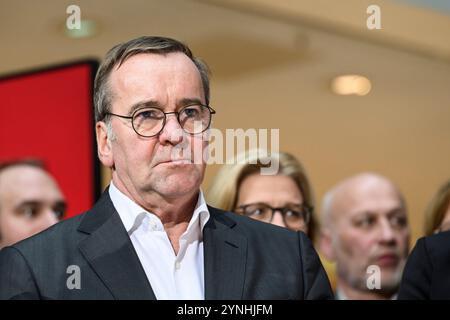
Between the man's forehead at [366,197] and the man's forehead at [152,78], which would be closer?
the man's forehead at [152,78]

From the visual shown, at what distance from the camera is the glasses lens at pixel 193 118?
1913 millimetres

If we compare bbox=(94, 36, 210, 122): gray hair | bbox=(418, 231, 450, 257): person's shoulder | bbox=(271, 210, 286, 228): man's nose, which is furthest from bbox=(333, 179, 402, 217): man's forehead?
bbox=(94, 36, 210, 122): gray hair

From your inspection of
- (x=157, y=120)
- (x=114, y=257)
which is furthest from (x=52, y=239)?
(x=157, y=120)

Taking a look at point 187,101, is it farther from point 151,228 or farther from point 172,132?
point 151,228

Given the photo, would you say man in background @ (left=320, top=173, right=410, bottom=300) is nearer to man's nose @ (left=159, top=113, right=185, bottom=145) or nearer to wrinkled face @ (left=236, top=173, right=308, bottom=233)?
wrinkled face @ (left=236, top=173, right=308, bottom=233)

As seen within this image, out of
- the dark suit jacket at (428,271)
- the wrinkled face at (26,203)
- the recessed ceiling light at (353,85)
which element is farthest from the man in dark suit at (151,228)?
the recessed ceiling light at (353,85)

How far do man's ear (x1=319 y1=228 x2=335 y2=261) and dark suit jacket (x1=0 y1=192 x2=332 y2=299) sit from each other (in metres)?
1.04

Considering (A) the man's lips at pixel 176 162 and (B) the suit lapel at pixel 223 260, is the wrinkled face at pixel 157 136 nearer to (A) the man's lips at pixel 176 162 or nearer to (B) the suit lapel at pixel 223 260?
(A) the man's lips at pixel 176 162

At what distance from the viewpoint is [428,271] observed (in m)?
2.49

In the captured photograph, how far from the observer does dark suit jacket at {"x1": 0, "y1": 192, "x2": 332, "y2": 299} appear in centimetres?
184

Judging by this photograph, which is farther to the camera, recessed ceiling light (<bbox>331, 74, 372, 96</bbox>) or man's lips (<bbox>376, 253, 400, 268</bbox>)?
recessed ceiling light (<bbox>331, 74, 372, 96</bbox>)

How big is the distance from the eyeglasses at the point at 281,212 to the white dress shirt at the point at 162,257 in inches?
30.3

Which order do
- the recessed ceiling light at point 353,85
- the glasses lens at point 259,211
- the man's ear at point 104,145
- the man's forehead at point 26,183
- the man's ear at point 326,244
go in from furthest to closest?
the recessed ceiling light at point 353,85 < the man's ear at point 326,244 < the man's forehead at point 26,183 < the glasses lens at point 259,211 < the man's ear at point 104,145
